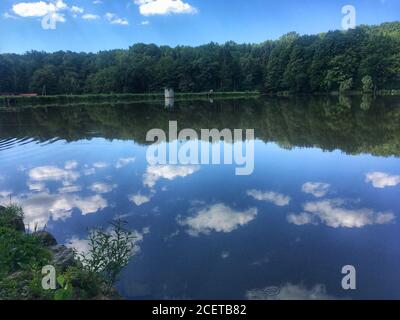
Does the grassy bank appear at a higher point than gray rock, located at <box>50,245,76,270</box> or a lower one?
higher

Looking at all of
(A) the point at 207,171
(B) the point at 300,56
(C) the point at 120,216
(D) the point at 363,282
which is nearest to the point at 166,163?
(A) the point at 207,171

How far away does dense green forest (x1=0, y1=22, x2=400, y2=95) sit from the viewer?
8894 centimetres

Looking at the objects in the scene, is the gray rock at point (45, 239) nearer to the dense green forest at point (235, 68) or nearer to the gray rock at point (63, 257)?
the gray rock at point (63, 257)

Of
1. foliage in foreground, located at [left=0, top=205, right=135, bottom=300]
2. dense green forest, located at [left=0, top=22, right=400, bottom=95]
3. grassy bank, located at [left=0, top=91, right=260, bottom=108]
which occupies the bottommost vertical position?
foliage in foreground, located at [left=0, top=205, right=135, bottom=300]

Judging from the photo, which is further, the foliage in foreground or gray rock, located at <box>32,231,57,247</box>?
gray rock, located at <box>32,231,57,247</box>

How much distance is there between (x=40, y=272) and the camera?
7.14m

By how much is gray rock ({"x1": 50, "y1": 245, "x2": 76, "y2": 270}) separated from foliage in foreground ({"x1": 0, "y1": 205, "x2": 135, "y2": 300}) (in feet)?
0.30

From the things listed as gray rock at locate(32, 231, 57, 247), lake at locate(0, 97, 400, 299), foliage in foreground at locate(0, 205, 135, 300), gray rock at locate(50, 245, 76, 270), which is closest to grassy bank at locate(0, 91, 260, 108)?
lake at locate(0, 97, 400, 299)

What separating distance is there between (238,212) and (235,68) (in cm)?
9823

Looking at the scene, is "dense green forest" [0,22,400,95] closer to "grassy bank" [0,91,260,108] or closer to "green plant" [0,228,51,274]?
"grassy bank" [0,91,260,108]

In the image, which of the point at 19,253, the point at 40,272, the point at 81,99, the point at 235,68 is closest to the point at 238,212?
the point at 19,253

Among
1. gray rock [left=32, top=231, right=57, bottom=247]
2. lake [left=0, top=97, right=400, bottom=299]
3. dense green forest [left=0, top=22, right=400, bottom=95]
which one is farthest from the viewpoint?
dense green forest [left=0, top=22, right=400, bottom=95]

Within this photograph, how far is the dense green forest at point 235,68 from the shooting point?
292 ft
